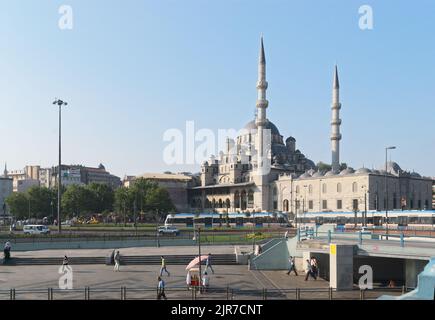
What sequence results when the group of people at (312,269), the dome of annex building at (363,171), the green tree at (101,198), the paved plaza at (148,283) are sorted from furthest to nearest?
the green tree at (101,198)
the dome of annex building at (363,171)
the group of people at (312,269)
the paved plaza at (148,283)

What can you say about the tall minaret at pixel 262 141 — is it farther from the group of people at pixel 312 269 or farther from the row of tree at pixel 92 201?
the group of people at pixel 312 269

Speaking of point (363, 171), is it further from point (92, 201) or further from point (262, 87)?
point (92, 201)

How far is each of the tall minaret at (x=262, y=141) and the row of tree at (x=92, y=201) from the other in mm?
19823

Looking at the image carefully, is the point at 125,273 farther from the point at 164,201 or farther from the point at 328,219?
the point at 164,201

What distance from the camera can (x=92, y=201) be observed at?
92.6 metres

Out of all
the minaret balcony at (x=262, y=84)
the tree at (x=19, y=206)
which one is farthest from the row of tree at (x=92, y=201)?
the minaret balcony at (x=262, y=84)

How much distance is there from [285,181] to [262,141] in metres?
11.6

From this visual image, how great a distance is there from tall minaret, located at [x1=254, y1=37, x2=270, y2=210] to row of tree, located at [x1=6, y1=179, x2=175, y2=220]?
65.0 feet

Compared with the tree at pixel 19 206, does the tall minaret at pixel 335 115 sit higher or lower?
higher

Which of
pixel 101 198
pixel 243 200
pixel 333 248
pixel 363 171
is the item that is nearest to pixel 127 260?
pixel 333 248

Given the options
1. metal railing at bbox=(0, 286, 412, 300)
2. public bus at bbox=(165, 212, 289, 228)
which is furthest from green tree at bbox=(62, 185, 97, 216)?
metal railing at bbox=(0, 286, 412, 300)

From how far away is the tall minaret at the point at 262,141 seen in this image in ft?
302

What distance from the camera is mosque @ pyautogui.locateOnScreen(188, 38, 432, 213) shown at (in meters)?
91.4
